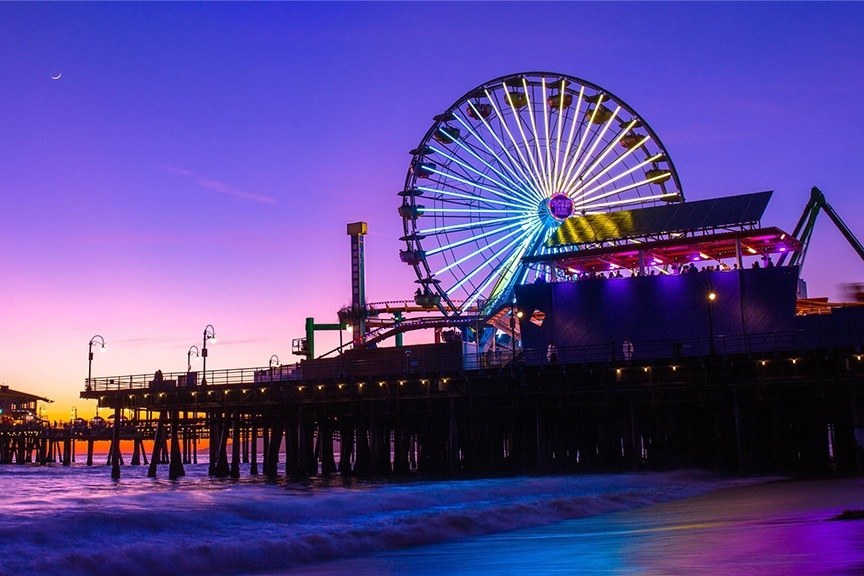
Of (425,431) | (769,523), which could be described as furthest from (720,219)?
(769,523)

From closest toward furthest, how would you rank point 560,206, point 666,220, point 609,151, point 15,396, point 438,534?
point 438,534, point 666,220, point 560,206, point 609,151, point 15,396

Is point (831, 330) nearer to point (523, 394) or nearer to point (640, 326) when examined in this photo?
point (640, 326)

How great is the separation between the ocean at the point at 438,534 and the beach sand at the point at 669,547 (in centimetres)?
3

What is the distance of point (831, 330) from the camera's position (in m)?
41.1

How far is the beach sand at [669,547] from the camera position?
12.9 metres

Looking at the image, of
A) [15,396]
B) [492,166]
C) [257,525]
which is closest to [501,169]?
[492,166]

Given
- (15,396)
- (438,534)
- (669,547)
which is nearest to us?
(669,547)

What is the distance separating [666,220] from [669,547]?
39136 millimetres

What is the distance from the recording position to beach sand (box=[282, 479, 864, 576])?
12906 mm

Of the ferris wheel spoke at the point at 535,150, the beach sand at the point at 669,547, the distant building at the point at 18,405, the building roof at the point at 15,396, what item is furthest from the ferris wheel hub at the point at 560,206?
the building roof at the point at 15,396

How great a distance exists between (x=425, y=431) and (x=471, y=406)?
27.2 feet

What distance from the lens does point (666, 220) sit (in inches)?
2072

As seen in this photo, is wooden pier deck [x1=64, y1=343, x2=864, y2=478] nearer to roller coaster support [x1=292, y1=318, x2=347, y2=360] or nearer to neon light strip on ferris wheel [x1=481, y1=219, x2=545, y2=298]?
neon light strip on ferris wheel [x1=481, y1=219, x2=545, y2=298]

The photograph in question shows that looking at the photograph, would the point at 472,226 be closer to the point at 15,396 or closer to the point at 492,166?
the point at 492,166
